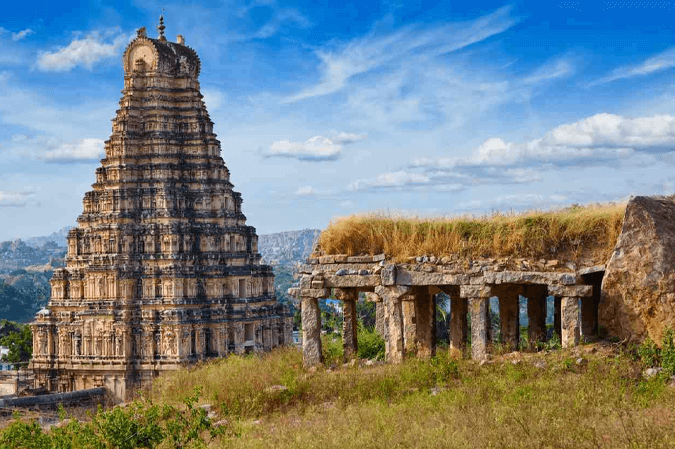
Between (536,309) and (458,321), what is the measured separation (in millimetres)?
2012

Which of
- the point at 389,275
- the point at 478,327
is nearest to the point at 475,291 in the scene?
the point at 478,327

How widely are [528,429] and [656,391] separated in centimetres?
343

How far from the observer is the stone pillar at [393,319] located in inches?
757

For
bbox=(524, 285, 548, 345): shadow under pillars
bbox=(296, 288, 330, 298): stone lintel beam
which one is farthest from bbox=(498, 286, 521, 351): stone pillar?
bbox=(296, 288, 330, 298): stone lintel beam

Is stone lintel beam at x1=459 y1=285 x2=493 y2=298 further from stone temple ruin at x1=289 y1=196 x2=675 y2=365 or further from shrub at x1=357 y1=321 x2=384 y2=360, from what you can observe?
shrub at x1=357 y1=321 x2=384 y2=360

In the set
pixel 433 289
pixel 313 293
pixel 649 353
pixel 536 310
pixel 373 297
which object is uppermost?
pixel 313 293

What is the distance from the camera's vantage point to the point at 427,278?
19.1 metres

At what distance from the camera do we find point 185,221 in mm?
44344

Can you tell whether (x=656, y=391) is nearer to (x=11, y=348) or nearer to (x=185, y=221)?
(x=185, y=221)

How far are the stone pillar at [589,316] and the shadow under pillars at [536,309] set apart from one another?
1579 millimetres

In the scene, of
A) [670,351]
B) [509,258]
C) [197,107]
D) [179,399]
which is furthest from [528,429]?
[197,107]

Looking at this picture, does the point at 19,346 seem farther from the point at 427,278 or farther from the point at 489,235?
the point at 489,235

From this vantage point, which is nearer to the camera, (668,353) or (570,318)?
(668,353)

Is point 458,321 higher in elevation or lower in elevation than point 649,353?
higher
